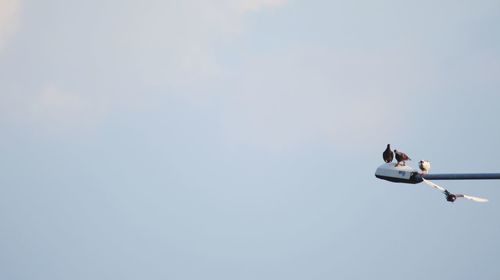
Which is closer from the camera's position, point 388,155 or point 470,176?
point 470,176

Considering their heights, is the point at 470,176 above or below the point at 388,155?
below

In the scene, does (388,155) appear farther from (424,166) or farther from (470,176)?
(470,176)

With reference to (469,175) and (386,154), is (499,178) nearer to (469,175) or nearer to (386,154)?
(469,175)

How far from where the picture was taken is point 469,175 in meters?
10.6

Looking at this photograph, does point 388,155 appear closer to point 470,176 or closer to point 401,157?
point 401,157

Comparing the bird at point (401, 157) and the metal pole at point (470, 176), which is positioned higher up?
the bird at point (401, 157)

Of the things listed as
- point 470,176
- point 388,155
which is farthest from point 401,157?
point 470,176

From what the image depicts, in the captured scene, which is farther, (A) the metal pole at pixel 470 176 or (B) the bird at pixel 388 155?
(B) the bird at pixel 388 155

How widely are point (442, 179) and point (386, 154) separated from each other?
2.15 meters

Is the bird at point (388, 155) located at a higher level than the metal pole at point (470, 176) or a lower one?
higher

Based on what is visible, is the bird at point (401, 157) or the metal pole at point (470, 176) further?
the bird at point (401, 157)

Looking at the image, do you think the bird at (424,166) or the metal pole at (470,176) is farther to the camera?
the bird at (424,166)

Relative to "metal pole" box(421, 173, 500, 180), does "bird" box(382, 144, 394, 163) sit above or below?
above

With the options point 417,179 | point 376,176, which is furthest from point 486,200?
point 376,176
